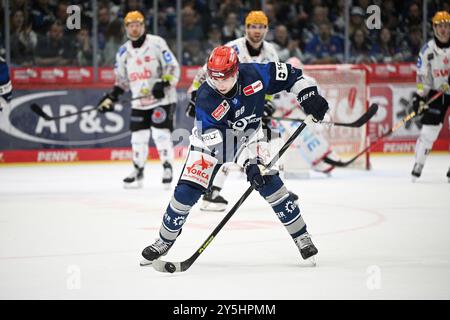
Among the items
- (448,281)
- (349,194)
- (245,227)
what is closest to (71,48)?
(349,194)

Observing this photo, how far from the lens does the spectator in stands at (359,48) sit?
11.9m

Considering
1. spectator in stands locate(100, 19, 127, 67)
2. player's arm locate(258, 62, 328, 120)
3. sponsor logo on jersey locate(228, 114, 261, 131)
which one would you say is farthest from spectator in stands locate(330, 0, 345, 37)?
sponsor logo on jersey locate(228, 114, 261, 131)

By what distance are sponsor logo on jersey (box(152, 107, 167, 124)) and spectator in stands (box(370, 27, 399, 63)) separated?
4.22 metres

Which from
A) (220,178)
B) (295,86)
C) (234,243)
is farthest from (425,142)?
(295,86)

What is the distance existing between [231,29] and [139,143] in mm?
3347

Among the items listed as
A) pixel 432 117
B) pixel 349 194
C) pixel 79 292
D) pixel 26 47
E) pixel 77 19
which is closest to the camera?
pixel 79 292

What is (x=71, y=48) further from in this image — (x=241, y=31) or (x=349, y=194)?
(x=349, y=194)

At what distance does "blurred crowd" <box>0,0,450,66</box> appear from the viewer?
34.9 ft

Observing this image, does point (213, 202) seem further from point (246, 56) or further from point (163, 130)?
point (163, 130)

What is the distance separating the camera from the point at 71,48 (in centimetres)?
1077

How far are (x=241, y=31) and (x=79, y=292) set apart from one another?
7.86 m

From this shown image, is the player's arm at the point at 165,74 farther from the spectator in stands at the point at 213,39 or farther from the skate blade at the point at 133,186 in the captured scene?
the spectator in stands at the point at 213,39

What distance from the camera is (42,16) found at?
1066 centimetres

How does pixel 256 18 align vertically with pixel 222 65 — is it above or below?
above
